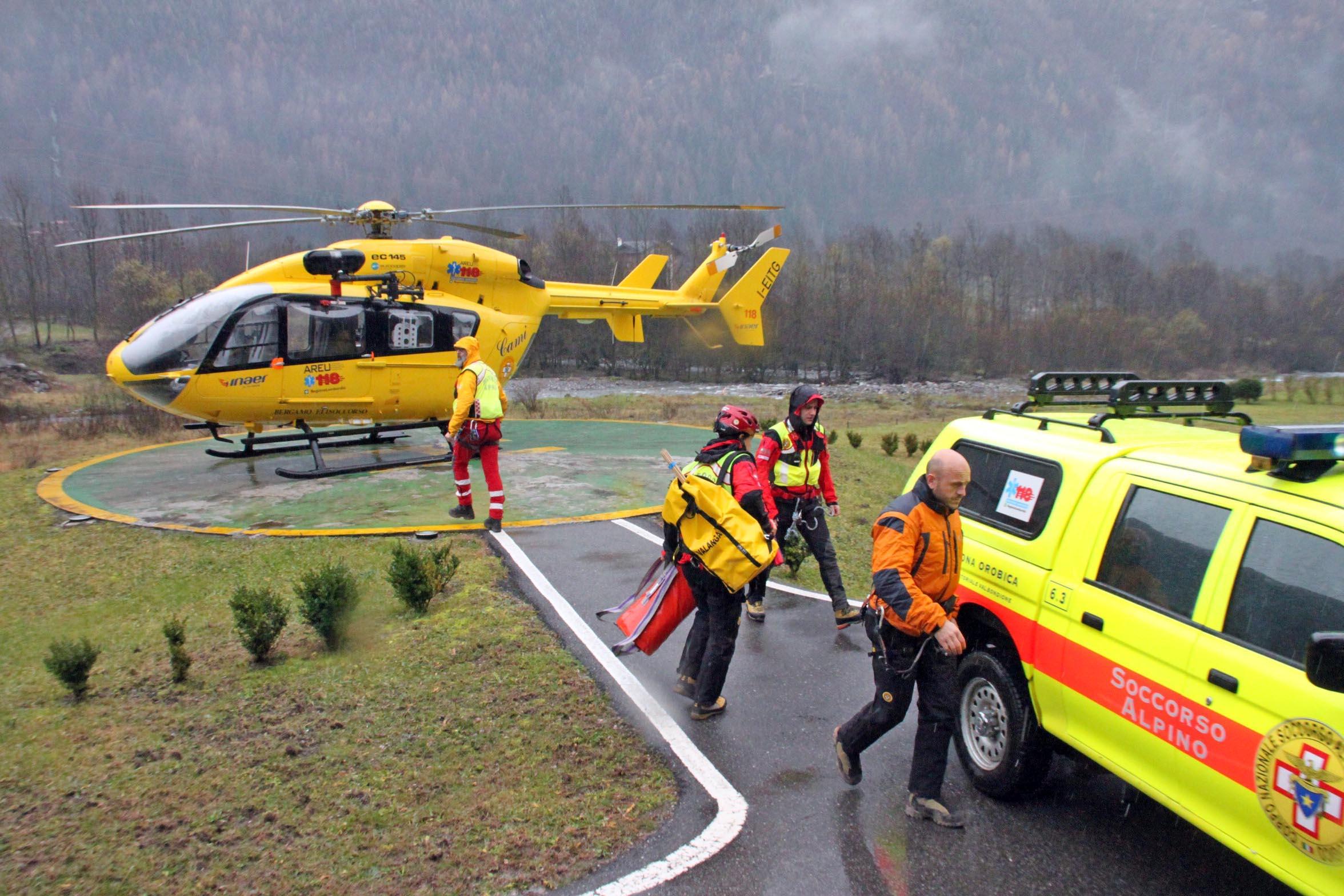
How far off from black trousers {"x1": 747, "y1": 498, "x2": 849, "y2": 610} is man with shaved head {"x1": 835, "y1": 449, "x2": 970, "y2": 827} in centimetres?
246

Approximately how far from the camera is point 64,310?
4991 cm

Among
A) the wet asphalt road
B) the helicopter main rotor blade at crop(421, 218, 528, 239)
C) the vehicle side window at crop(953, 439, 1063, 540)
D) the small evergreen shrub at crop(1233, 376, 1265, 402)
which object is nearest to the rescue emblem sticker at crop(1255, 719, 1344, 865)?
the wet asphalt road

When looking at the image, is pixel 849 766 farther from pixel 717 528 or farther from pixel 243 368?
Answer: pixel 243 368

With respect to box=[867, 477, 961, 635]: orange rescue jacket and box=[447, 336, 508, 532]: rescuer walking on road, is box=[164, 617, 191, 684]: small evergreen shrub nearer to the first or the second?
box=[447, 336, 508, 532]: rescuer walking on road

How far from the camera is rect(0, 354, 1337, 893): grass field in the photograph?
3.23 metres

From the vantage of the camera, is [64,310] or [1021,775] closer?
[1021,775]

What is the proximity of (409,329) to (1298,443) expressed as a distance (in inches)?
435

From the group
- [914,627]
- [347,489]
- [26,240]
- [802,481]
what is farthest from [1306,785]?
[26,240]

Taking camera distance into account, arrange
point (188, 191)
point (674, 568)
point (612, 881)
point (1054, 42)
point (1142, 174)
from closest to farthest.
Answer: point (612, 881), point (674, 568), point (1142, 174), point (188, 191), point (1054, 42)

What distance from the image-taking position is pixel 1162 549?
3.21 metres

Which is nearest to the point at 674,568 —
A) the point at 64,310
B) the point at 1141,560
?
the point at 1141,560

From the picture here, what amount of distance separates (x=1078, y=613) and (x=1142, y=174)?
129 m

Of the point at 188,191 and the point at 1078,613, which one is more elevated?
the point at 188,191

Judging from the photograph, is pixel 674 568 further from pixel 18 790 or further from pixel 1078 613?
pixel 18 790
